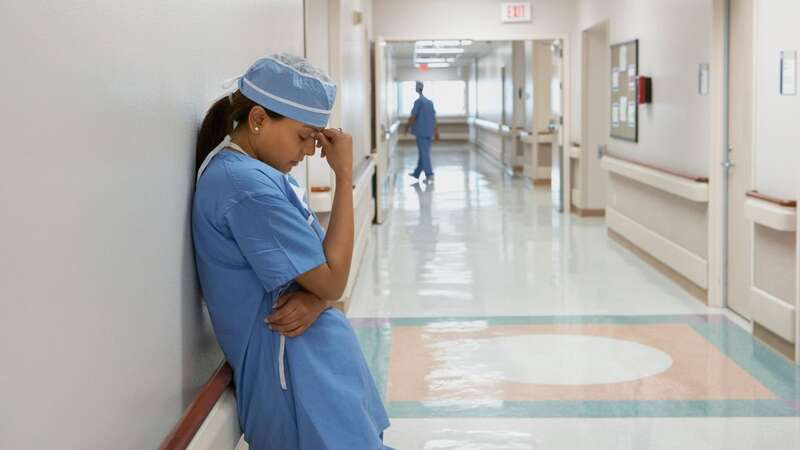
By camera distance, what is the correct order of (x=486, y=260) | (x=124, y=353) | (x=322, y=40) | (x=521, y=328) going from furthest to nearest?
(x=486, y=260) → (x=322, y=40) → (x=521, y=328) → (x=124, y=353)

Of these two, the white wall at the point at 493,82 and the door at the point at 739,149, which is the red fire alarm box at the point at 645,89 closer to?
the door at the point at 739,149

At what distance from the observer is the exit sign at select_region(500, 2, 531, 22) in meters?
12.8

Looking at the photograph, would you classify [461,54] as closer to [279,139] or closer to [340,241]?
[279,139]

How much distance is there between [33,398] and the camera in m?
1.26

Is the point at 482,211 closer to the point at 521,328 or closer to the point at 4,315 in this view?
the point at 521,328

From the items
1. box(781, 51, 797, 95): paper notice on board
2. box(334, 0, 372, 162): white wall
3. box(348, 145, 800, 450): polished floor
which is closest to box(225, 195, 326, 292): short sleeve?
box(348, 145, 800, 450): polished floor

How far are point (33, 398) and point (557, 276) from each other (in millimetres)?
7212

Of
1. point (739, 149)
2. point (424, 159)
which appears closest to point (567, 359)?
point (739, 149)

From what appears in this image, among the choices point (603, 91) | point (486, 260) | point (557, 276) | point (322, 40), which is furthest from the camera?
point (603, 91)

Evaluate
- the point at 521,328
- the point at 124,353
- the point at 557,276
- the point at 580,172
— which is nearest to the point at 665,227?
the point at 557,276

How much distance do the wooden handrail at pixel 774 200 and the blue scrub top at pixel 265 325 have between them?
3833 mm

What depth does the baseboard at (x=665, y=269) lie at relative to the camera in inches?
291

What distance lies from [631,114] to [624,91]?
0.47 m

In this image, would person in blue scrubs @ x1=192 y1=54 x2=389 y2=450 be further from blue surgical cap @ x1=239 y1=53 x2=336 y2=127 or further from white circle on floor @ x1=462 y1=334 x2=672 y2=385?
white circle on floor @ x1=462 y1=334 x2=672 y2=385
